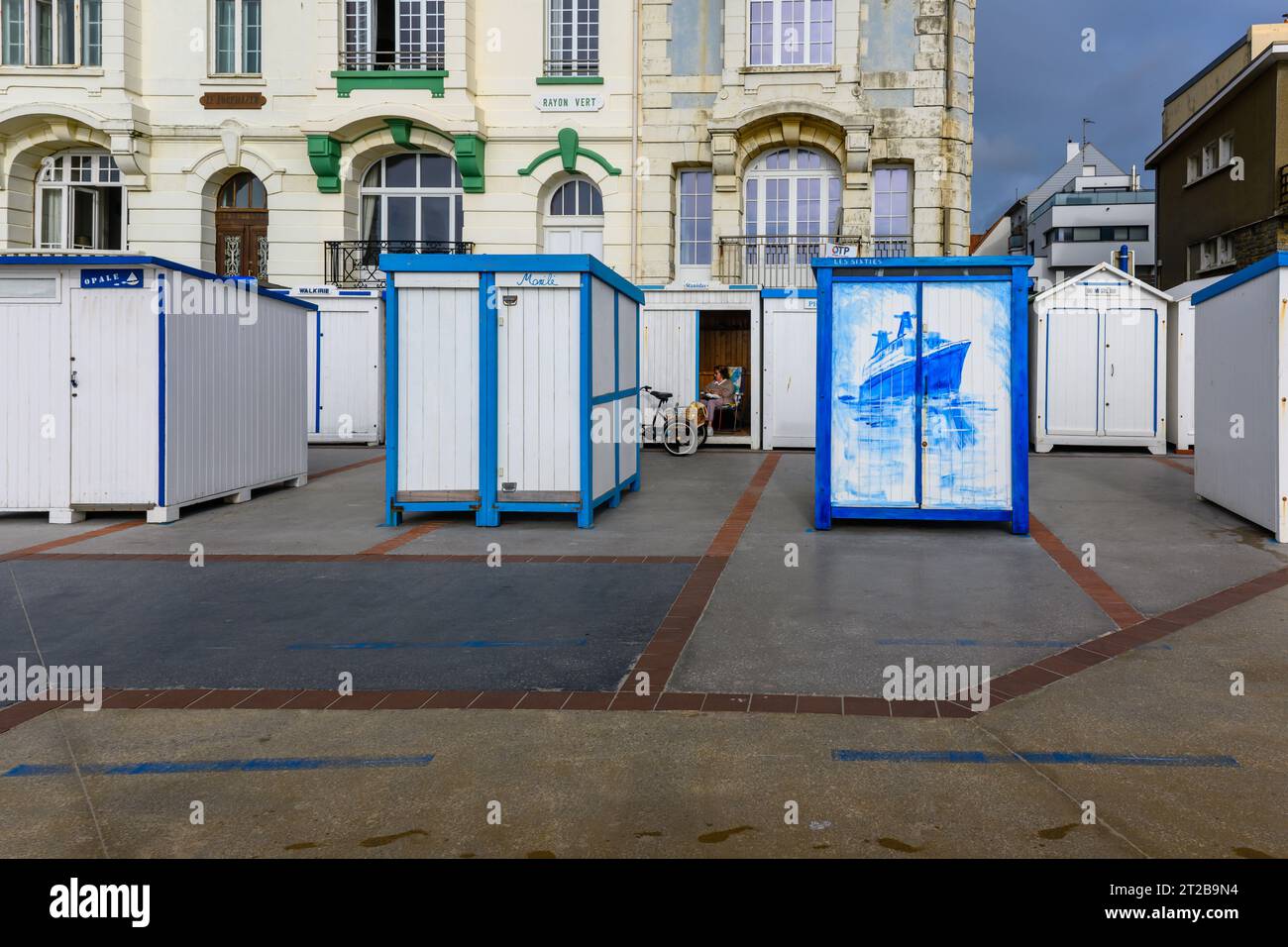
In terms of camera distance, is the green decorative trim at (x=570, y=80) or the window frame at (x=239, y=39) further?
the window frame at (x=239, y=39)

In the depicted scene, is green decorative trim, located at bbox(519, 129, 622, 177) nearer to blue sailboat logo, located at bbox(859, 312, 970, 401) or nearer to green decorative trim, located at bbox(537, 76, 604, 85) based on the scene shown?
green decorative trim, located at bbox(537, 76, 604, 85)

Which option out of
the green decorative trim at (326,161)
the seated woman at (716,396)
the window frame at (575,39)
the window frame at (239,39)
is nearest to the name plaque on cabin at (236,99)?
the window frame at (239,39)

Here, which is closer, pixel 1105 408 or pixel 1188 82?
pixel 1105 408

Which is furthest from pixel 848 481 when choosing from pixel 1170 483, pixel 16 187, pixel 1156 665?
pixel 16 187

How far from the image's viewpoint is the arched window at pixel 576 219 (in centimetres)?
2483

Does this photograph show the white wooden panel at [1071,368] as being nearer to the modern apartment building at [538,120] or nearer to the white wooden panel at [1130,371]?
the white wooden panel at [1130,371]

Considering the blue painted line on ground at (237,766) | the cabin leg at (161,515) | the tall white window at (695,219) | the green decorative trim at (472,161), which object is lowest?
the blue painted line on ground at (237,766)

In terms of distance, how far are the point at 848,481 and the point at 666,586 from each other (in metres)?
3.37

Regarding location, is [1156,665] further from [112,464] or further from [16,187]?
[16,187]

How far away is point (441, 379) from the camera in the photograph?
11.1m

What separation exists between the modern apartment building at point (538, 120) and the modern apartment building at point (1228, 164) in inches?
306

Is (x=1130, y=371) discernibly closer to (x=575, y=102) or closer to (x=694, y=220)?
(x=694, y=220)

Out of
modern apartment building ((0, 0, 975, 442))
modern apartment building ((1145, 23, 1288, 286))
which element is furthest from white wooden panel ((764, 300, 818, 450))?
modern apartment building ((1145, 23, 1288, 286))
